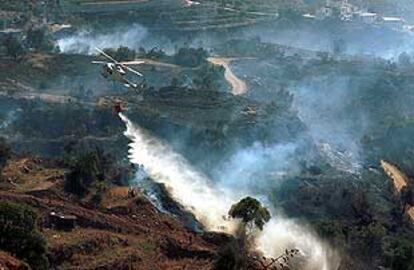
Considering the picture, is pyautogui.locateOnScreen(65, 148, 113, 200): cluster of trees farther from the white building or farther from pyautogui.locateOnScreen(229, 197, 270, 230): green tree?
Result: the white building

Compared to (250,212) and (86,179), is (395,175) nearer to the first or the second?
(250,212)

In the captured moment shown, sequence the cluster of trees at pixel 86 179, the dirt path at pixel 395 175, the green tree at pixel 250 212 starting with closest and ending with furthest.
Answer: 1. the green tree at pixel 250 212
2. the cluster of trees at pixel 86 179
3. the dirt path at pixel 395 175

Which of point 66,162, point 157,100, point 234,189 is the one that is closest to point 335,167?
point 234,189

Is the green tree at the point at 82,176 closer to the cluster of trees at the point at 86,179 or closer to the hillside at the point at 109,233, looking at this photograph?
the cluster of trees at the point at 86,179

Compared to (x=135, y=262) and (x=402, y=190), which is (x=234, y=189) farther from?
(x=135, y=262)

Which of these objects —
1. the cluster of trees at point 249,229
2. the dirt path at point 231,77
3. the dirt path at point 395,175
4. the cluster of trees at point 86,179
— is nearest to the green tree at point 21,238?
the cluster of trees at point 86,179

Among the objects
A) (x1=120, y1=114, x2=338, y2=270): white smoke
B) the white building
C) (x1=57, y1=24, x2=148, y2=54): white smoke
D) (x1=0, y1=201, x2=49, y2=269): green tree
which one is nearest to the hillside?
(x1=0, y1=201, x2=49, y2=269): green tree
